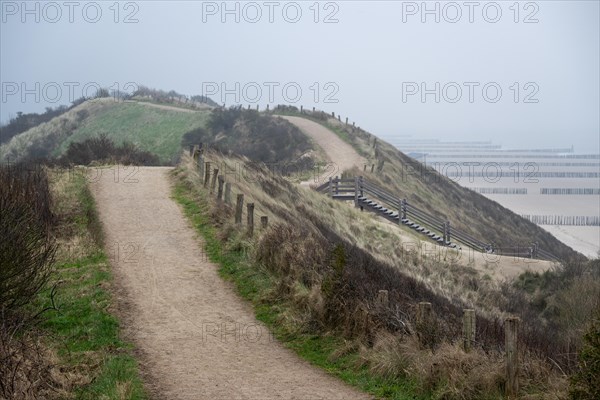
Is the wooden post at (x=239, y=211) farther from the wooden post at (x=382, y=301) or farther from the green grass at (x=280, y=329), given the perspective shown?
the wooden post at (x=382, y=301)

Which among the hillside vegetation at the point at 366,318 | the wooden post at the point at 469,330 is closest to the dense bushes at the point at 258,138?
the hillside vegetation at the point at 366,318

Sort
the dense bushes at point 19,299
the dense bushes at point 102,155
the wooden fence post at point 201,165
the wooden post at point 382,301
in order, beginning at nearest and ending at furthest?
1. the dense bushes at point 19,299
2. the wooden post at point 382,301
3. the wooden fence post at point 201,165
4. the dense bushes at point 102,155

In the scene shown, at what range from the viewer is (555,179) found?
120m

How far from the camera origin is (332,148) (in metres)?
62.0

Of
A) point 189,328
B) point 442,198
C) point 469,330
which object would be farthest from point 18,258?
point 442,198

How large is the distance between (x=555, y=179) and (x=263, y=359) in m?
114

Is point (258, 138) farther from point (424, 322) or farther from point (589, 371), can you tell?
point (589, 371)

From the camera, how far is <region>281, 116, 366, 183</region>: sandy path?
53.9 metres

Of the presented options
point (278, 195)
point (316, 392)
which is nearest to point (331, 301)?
point (316, 392)

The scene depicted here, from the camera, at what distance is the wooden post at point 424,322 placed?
12.1 metres

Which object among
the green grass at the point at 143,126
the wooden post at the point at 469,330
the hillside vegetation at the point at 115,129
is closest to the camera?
the wooden post at the point at 469,330

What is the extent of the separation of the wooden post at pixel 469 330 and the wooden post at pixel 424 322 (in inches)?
35.5

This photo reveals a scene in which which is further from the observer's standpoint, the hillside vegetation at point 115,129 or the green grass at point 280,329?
the hillside vegetation at point 115,129

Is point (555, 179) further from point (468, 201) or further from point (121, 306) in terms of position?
point (121, 306)
